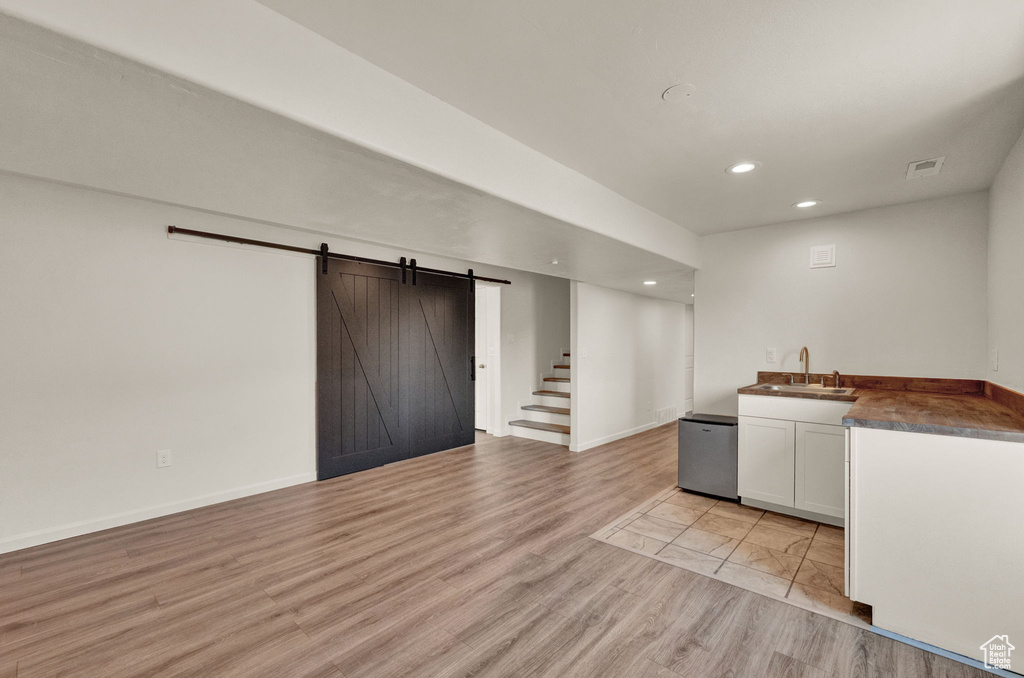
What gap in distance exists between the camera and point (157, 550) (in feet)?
9.01

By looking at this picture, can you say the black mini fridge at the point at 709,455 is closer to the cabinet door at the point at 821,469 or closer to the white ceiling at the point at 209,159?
the cabinet door at the point at 821,469

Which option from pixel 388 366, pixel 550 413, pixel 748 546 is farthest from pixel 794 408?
pixel 388 366

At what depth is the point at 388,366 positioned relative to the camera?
184 inches

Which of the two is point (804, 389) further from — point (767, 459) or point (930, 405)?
point (930, 405)

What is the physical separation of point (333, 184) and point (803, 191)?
302 centimetres

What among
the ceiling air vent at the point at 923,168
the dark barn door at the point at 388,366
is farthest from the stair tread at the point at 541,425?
the ceiling air vent at the point at 923,168

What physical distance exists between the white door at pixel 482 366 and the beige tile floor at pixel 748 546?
3.15 meters

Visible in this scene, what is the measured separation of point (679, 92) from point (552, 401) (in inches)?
190

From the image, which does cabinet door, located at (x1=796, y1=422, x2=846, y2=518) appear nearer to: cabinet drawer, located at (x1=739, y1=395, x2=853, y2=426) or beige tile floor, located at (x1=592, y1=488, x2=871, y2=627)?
cabinet drawer, located at (x1=739, y1=395, x2=853, y2=426)

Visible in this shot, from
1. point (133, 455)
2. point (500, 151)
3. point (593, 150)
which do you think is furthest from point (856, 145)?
point (133, 455)

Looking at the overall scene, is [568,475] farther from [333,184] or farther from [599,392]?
[333,184]

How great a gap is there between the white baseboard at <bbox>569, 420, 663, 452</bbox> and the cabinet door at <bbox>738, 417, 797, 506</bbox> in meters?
2.09

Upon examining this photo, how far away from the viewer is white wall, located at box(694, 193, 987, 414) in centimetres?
313

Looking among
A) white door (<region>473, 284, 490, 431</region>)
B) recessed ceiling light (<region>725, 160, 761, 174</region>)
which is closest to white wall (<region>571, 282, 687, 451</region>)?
white door (<region>473, 284, 490, 431</region>)
